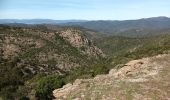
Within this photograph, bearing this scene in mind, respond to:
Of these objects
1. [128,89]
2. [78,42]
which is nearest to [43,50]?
[78,42]

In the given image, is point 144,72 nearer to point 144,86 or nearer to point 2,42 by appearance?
point 144,86

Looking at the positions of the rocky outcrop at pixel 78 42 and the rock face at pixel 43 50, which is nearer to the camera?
the rock face at pixel 43 50

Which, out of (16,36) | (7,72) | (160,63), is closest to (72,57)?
(16,36)

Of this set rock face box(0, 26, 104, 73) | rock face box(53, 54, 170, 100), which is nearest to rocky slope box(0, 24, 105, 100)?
rock face box(0, 26, 104, 73)

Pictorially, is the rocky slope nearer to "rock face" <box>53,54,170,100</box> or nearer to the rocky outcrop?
the rocky outcrop

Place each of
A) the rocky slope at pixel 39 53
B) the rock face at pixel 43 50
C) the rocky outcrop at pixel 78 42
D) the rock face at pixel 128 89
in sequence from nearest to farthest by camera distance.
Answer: the rock face at pixel 128 89, the rocky slope at pixel 39 53, the rock face at pixel 43 50, the rocky outcrop at pixel 78 42

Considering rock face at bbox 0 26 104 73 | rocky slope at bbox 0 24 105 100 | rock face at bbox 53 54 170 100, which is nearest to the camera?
rock face at bbox 53 54 170 100

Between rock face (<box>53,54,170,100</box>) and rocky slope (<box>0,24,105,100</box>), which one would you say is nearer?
rock face (<box>53,54,170,100</box>)

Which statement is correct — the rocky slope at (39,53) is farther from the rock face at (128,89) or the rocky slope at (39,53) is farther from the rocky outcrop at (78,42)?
the rock face at (128,89)

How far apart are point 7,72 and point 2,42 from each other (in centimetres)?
3915

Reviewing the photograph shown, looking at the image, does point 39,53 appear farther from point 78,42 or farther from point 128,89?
point 128,89

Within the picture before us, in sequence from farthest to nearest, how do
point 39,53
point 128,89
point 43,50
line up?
point 43,50
point 39,53
point 128,89

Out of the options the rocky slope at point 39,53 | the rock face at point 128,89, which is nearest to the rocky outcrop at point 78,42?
the rocky slope at point 39,53

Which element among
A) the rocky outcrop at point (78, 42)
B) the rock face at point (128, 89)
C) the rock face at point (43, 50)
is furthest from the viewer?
the rocky outcrop at point (78, 42)
